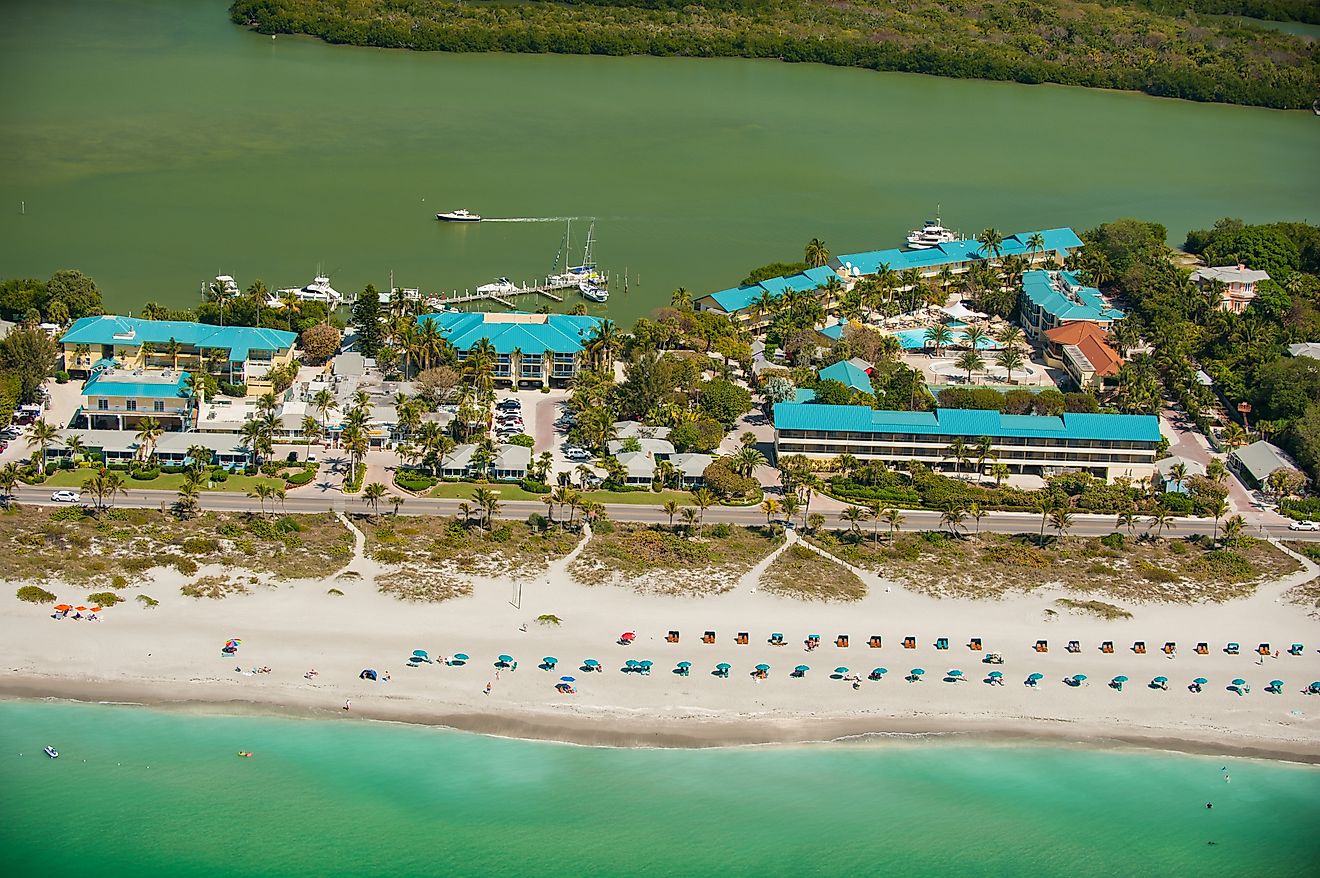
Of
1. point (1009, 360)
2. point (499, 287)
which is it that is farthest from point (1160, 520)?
point (499, 287)

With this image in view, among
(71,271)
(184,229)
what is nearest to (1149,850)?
(71,271)

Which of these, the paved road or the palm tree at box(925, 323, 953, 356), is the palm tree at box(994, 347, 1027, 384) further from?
the paved road

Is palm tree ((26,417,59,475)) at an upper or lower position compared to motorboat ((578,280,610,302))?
lower

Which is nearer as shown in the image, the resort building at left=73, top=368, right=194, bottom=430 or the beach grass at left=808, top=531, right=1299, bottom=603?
the beach grass at left=808, top=531, right=1299, bottom=603

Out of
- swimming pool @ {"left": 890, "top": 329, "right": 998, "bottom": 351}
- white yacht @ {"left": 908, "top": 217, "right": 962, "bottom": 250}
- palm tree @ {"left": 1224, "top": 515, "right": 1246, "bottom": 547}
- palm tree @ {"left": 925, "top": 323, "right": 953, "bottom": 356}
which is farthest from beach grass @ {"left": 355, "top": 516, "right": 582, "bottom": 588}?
white yacht @ {"left": 908, "top": 217, "right": 962, "bottom": 250}

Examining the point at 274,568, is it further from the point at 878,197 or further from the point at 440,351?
the point at 878,197

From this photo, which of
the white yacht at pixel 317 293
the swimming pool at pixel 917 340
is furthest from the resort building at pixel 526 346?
the swimming pool at pixel 917 340
